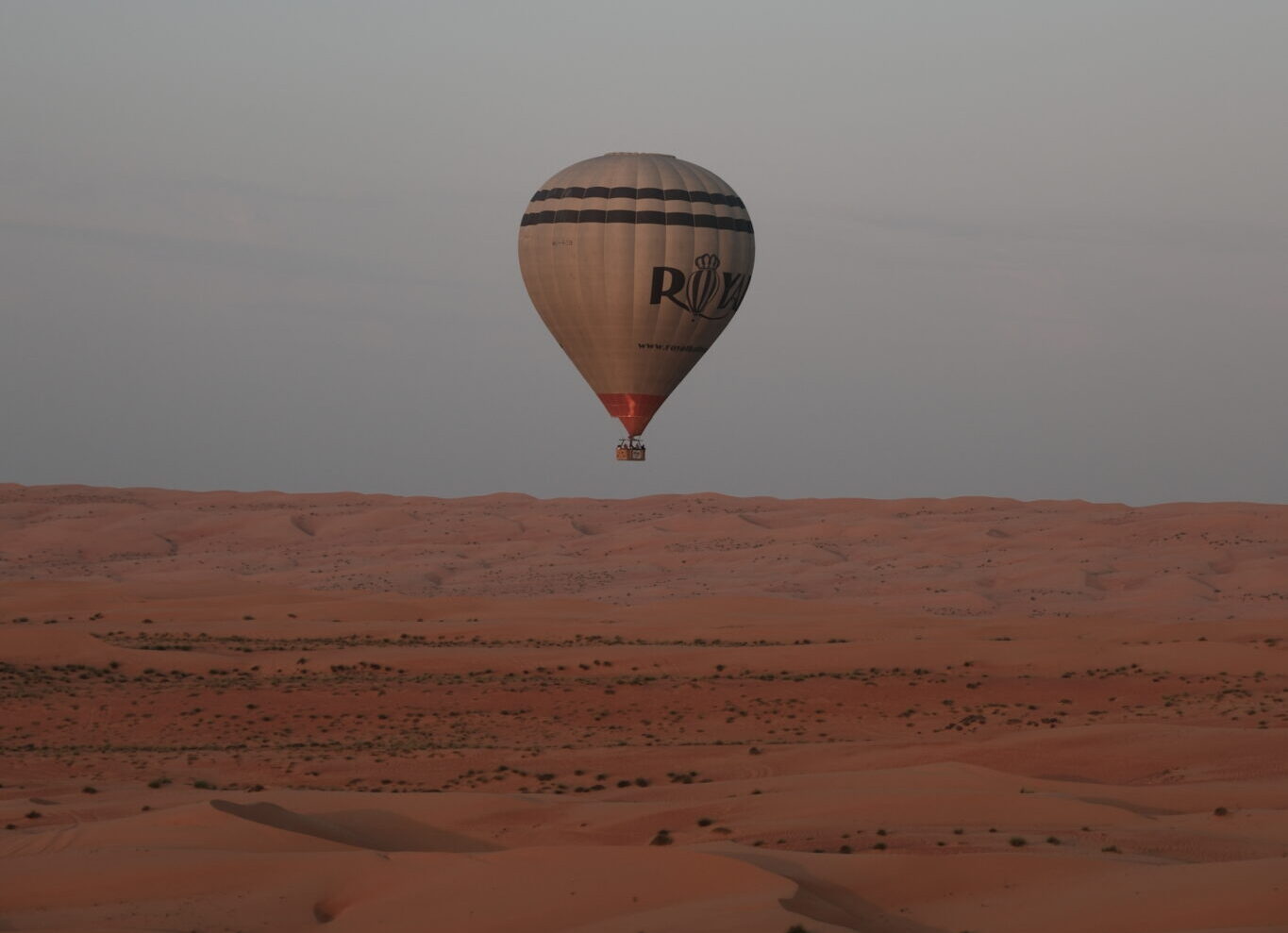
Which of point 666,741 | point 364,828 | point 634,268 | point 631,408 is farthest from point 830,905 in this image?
point 631,408

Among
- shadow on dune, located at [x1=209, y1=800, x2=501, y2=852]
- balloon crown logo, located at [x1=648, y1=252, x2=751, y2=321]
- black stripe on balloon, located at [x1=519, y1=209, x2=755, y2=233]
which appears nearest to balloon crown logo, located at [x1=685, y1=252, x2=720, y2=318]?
balloon crown logo, located at [x1=648, y1=252, x2=751, y2=321]

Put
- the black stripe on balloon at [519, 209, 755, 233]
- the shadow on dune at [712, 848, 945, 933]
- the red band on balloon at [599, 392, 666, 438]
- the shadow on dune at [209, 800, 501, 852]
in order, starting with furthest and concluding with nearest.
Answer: the red band on balloon at [599, 392, 666, 438] < the black stripe on balloon at [519, 209, 755, 233] < the shadow on dune at [209, 800, 501, 852] < the shadow on dune at [712, 848, 945, 933]

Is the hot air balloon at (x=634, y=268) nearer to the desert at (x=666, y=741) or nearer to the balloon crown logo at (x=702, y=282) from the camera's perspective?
the balloon crown logo at (x=702, y=282)

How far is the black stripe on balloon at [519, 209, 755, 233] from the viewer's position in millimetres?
47344

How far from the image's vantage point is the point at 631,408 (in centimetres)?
4988

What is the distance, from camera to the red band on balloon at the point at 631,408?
49.9 m

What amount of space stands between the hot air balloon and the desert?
7.73 m

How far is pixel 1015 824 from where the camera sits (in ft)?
74.0

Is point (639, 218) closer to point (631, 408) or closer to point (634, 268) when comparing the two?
point (634, 268)

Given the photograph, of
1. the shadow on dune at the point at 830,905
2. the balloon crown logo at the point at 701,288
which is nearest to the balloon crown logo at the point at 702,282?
the balloon crown logo at the point at 701,288

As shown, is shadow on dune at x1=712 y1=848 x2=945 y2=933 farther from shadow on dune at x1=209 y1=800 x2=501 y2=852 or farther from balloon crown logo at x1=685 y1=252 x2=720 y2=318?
balloon crown logo at x1=685 y1=252 x2=720 y2=318

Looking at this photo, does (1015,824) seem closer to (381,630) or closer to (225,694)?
(225,694)

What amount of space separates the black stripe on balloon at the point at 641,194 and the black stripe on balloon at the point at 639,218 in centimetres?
40

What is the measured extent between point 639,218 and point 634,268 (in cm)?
131
